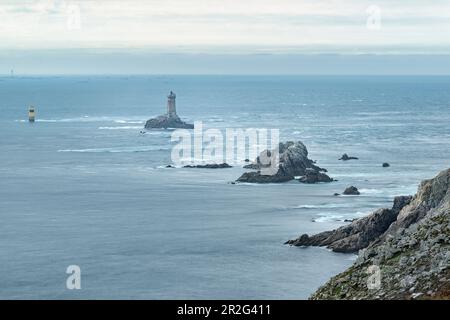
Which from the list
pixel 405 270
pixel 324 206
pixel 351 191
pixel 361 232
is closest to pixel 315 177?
pixel 351 191

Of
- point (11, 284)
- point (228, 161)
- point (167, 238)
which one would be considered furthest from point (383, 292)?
point (228, 161)

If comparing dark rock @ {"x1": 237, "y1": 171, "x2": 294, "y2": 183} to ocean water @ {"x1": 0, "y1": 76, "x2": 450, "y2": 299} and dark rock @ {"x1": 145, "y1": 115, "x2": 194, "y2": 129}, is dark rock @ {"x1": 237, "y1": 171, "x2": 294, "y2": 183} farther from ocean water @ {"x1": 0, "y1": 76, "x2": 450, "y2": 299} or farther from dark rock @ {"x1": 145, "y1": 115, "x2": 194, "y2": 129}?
dark rock @ {"x1": 145, "y1": 115, "x2": 194, "y2": 129}

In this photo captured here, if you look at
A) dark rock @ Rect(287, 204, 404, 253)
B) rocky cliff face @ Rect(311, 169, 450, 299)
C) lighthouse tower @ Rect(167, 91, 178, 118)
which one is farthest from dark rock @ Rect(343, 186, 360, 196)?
lighthouse tower @ Rect(167, 91, 178, 118)

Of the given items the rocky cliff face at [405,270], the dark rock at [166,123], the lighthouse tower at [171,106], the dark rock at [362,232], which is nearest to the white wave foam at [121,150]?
the lighthouse tower at [171,106]

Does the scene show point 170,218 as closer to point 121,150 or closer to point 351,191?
point 351,191

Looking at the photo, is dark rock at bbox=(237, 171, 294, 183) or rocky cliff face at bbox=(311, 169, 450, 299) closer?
rocky cliff face at bbox=(311, 169, 450, 299)

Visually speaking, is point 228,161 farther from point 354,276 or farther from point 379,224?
point 354,276

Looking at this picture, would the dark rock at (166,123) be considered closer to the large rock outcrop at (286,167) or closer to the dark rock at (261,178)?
the large rock outcrop at (286,167)
